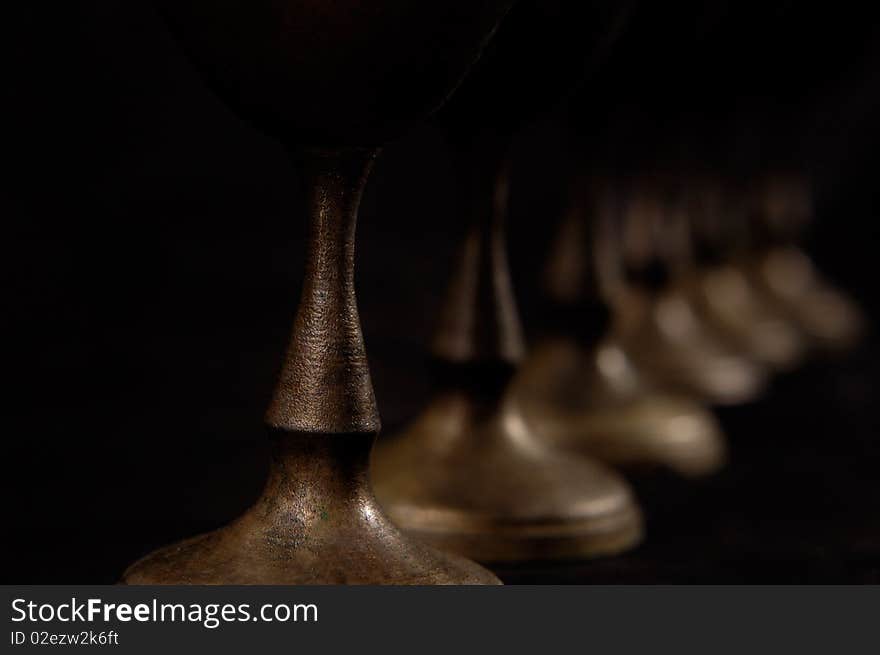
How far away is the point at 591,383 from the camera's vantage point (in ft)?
4.66

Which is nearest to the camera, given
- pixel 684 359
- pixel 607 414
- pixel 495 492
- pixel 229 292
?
pixel 495 492

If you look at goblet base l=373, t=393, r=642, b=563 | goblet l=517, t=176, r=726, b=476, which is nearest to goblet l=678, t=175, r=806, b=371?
goblet l=517, t=176, r=726, b=476

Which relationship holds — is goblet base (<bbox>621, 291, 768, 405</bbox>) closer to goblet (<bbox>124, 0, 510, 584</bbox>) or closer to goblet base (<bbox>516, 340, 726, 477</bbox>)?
goblet base (<bbox>516, 340, 726, 477</bbox>)

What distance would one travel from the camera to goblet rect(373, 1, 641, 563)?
1.06 m

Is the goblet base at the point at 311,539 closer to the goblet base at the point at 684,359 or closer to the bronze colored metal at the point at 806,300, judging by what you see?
the goblet base at the point at 684,359

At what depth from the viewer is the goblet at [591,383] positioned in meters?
1.39

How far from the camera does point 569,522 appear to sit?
43.1 inches

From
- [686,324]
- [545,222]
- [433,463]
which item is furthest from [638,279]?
[545,222]

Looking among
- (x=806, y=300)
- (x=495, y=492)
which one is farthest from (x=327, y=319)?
(x=806, y=300)

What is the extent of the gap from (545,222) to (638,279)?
1.18m

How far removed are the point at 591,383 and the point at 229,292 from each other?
85cm

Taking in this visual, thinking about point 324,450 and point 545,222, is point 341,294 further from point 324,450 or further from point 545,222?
point 545,222

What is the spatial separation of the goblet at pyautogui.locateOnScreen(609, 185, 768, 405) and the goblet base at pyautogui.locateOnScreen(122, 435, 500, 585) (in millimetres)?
808

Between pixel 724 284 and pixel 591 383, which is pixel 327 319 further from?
pixel 724 284
